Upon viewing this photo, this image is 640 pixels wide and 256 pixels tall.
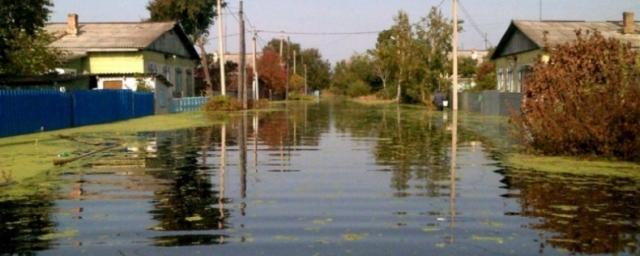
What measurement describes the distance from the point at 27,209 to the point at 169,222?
2306 mm

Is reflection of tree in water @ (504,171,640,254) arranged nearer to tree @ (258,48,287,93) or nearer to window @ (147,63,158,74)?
window @ (147,63,158,74)

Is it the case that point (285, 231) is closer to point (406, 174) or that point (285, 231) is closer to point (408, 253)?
point (408, 253)

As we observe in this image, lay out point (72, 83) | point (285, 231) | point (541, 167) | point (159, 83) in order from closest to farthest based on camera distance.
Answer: point (285, 231) → point (541, 167) → point (72, 83) → point (159, 83)

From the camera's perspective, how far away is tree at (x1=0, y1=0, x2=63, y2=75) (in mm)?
33875

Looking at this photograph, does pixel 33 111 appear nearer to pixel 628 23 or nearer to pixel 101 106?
pixel 101 106

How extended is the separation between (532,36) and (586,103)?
28.8m

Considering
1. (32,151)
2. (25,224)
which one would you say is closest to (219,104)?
(32,151)

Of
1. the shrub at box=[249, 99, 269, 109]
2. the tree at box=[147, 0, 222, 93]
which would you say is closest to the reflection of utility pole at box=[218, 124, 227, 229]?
the shrub at box=[249, 99, 269, 109]

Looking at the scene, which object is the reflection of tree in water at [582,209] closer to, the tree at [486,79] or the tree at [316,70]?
the tree at [486,79]

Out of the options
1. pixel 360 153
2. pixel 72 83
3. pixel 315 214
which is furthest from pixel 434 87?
pixel 315 214

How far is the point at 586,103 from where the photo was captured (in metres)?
16.3

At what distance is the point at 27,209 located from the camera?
9969 millimetres

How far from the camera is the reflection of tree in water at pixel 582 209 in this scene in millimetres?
7906

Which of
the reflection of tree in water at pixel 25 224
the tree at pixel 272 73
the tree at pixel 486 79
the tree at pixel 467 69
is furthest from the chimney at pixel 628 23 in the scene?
the tree at pixel 272 73
